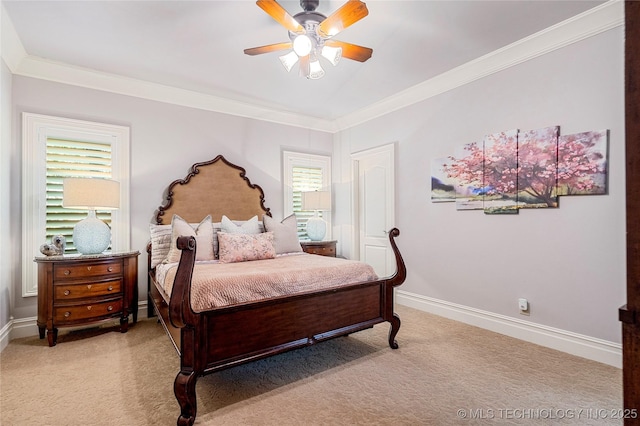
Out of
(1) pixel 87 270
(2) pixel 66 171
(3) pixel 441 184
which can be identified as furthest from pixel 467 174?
(2) pixel 66 171

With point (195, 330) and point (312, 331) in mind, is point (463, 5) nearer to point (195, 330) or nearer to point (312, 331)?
point (312, 331)

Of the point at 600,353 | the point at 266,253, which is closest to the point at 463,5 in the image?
the point at 266,253

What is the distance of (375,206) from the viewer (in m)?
4.63

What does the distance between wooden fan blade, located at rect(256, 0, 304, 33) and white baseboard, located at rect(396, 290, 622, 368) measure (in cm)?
315

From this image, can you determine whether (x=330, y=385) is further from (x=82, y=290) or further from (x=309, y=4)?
(x=309, y=4)

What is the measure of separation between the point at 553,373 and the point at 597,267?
2.98 ft

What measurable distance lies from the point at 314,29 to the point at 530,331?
3.18 m

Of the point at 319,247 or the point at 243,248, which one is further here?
the point at 319,247

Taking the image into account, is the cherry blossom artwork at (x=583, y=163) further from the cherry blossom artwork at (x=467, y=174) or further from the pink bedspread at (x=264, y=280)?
the pink bedspread at (x=264, y=280)

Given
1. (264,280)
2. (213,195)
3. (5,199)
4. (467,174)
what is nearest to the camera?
(264,280)

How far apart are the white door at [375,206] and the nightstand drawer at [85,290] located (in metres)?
3.20

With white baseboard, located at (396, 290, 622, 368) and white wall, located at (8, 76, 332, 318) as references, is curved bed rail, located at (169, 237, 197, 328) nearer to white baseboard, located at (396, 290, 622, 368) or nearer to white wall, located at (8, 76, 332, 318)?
white wall, located at (8, 76, 332, 318)

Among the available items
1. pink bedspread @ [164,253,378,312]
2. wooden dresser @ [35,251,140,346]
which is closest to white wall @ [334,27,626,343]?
pink bedspread @ [164,253,378,312]

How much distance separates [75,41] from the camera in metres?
2.83
